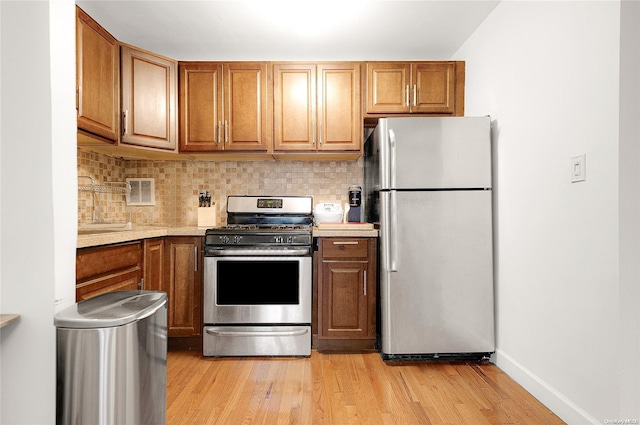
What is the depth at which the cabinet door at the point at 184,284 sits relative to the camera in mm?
2760

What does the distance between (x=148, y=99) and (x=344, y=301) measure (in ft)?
6.73

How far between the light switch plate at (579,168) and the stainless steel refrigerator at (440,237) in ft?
2.50

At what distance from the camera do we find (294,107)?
301cm

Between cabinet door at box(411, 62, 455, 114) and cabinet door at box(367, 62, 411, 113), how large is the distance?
7 centimetres

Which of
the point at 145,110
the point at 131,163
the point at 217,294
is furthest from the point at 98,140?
the point at 217,294

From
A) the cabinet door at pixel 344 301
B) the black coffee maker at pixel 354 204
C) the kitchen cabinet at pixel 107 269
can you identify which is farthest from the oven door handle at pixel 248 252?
the black coffee maker at pixel 354 204

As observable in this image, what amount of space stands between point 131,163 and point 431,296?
2729 millimetres

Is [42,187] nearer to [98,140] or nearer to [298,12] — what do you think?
[98,140]

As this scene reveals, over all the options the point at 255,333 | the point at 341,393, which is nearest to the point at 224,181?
the point at 255,333

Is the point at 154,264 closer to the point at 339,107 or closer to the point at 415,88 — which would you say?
the point at 339,107

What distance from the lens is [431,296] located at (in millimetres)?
2529

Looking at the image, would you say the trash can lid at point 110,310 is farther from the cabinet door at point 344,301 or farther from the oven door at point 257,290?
the cabinet door at point 344,301

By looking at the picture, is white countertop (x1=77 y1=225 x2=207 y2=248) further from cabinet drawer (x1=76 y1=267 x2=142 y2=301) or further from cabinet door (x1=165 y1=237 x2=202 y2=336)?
cabinet drawer (x1=76 y1=267 x2=142 y2=301)

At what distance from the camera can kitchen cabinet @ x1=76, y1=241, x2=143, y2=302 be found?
6.17 ft
